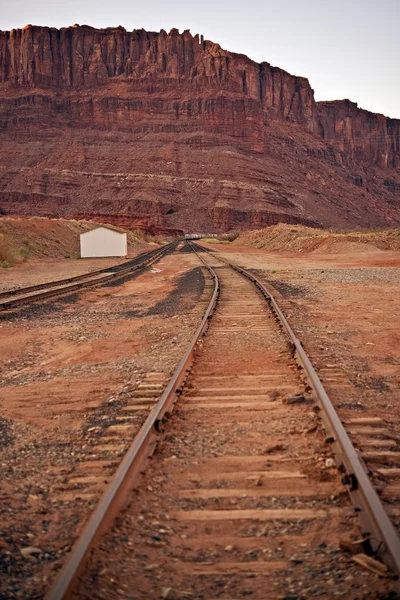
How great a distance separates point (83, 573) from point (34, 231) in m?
52.2

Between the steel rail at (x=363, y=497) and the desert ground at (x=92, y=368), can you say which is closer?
the steel rail at (x=363, y=497)

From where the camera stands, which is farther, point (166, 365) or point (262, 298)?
point (262, 298)

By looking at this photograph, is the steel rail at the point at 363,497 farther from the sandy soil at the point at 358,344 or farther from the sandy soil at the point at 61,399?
the sandy soil at the point at 61,399

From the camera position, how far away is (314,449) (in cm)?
541

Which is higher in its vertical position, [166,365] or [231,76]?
[231,76]

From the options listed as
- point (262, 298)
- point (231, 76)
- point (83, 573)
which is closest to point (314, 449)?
point (83, 573)

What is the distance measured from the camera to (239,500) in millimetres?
4473

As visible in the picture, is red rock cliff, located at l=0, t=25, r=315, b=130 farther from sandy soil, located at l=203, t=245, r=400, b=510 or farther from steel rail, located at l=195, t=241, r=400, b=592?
steel rail, located at l=195, t=241, r=400, b=592

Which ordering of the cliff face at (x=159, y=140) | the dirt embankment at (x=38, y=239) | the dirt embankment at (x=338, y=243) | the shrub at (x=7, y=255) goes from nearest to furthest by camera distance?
the shrub at (x=7, y=255) → the dirt embankment at (x=338, y=243) → the dirt embankment at (x=38, y=239) → the cliff face at (x=159, y=140)

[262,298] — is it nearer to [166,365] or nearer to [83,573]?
[166,365]

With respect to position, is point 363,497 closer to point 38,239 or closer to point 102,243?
point 102,243

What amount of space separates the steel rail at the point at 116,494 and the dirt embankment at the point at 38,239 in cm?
3572

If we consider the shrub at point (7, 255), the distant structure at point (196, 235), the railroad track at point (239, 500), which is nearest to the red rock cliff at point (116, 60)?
the distant structure at point (196, 235)

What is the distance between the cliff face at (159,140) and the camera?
468ft
